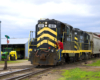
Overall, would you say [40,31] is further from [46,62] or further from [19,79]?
[19,79]

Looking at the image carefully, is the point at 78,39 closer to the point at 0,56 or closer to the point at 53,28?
the point at 53,28

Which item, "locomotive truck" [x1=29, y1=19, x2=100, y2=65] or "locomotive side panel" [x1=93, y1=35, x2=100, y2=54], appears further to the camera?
"locomotive side panel" [x1=93, y1=35, x2=100, y2=54]

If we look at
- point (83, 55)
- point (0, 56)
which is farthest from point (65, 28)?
point (0, 56)

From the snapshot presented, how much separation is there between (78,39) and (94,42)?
5.70 metres

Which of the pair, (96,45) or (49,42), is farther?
(96,45)

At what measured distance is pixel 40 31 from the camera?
455 inches

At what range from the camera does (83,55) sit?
1588 cm

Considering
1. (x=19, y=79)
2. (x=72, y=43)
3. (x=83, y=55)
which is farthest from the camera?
(x=83, y=55)

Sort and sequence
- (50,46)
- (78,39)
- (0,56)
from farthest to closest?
(0,56) → (78,39) → (50,46)

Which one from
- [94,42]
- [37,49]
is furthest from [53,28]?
[94,42]

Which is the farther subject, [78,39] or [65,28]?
[78,39]

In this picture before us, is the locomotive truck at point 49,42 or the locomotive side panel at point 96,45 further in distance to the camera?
the locomotive side panel at point 96,45

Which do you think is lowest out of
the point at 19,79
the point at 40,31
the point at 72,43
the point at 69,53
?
the point at 19,79

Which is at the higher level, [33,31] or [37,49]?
[33,31]
